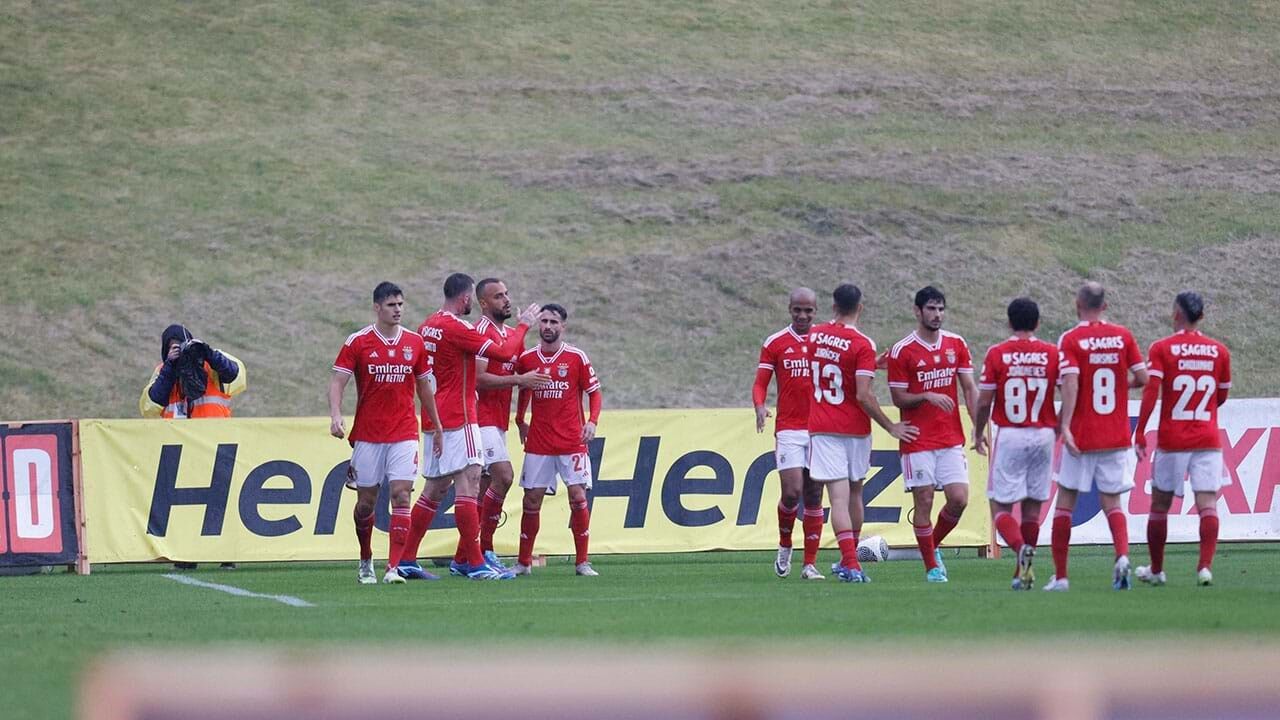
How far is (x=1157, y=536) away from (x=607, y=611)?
171 inches

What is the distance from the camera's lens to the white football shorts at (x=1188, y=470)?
12445mm

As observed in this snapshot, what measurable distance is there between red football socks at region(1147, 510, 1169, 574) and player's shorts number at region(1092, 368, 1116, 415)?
3.52 ft

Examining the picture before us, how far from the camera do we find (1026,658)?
9.57 ft

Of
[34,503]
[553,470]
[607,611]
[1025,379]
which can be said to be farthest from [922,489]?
[34,503]

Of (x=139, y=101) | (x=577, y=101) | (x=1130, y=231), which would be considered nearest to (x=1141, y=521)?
(x=1130, y=231)

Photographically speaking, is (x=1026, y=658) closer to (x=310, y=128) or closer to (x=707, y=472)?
(x=707, y=472)

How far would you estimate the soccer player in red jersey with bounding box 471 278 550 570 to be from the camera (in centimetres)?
1457

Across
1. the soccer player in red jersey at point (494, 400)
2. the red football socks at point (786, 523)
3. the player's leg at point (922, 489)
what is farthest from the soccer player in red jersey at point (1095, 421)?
the soccer player in red jersey at point (494, 400)

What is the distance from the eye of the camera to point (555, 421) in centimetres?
1503

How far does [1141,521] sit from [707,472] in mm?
4475

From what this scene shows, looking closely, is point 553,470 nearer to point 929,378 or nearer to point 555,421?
point 555,421

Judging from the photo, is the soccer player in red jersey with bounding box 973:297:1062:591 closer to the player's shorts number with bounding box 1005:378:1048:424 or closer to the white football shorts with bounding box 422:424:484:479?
the player's shorts number with bounding box 1005:378:1048:424

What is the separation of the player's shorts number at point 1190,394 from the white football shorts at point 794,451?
298 cm

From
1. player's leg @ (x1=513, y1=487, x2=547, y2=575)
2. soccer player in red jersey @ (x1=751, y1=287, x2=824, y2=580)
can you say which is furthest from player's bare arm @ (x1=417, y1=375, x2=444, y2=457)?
soccer player in red jersey @ (x1=751, y1=287, x2=824, y2=580)
